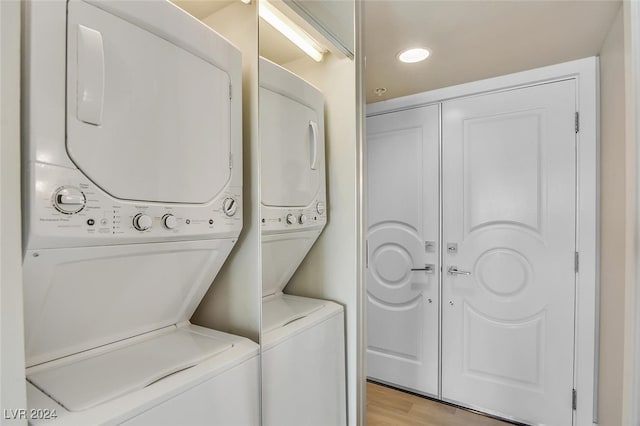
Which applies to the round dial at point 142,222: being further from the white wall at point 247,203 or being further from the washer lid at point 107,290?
the white wall at point 247,203

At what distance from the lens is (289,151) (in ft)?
4.21

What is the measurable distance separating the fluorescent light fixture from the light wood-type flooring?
229 centimetres

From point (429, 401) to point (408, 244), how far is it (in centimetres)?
116

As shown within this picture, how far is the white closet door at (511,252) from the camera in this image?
2047 millimetres

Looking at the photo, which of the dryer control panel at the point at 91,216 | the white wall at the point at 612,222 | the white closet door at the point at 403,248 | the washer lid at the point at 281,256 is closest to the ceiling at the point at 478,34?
the white wall at the point at 612,222

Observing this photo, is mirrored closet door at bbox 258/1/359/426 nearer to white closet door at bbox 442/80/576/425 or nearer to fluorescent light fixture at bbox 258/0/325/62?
fluorescent light fixture at bbox 258/0/325/62

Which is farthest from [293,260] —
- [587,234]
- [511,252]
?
[587,234]

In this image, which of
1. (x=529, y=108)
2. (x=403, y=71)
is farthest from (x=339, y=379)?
(x=529, y=108)

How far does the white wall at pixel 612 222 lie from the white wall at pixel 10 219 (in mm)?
2025

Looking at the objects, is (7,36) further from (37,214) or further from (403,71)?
(403,71)

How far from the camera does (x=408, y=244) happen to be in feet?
8.29

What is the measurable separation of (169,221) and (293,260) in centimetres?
62

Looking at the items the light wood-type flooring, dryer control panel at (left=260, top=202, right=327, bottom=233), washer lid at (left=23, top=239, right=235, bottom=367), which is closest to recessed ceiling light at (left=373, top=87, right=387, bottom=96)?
dryer control panel at (left=260, top=202, right=327, bottom=233)

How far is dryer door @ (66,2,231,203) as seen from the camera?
69 cm
